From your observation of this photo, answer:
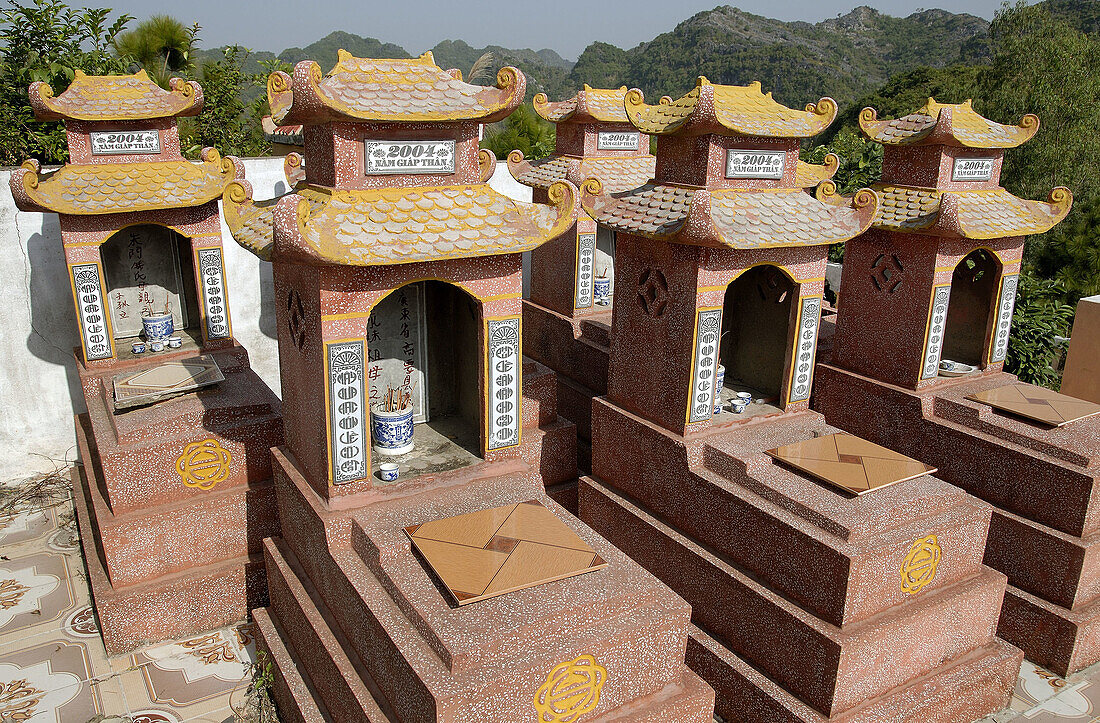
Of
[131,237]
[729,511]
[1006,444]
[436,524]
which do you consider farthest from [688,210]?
[131,237]

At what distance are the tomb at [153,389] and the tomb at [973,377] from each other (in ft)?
21.5

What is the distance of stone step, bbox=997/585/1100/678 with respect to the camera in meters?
7.14

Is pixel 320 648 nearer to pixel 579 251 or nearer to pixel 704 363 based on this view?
pixel 704 363

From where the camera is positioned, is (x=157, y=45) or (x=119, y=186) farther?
(x=157, y=45)

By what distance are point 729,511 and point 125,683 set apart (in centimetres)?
546

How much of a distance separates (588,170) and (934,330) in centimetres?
493

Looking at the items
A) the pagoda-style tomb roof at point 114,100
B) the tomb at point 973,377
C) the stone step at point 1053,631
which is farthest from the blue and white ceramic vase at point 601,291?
the stone step at point 1053,631

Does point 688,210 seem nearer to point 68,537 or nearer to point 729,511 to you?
point 729,511

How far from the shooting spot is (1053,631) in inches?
285

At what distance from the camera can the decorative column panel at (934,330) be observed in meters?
8.48

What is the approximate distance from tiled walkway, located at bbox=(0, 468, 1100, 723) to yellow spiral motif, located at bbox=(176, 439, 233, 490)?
1.47m

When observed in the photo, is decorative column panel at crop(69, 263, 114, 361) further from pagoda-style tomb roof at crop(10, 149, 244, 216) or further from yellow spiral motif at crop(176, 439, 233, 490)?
yellow spiral motif at crop(176, 439, 233, 490)

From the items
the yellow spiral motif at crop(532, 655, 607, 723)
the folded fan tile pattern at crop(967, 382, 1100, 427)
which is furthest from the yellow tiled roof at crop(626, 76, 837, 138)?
the yellow spiral motif at crop(532, 655, 607, 723)

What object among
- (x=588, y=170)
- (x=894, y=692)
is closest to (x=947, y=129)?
(x=588, y=170)
